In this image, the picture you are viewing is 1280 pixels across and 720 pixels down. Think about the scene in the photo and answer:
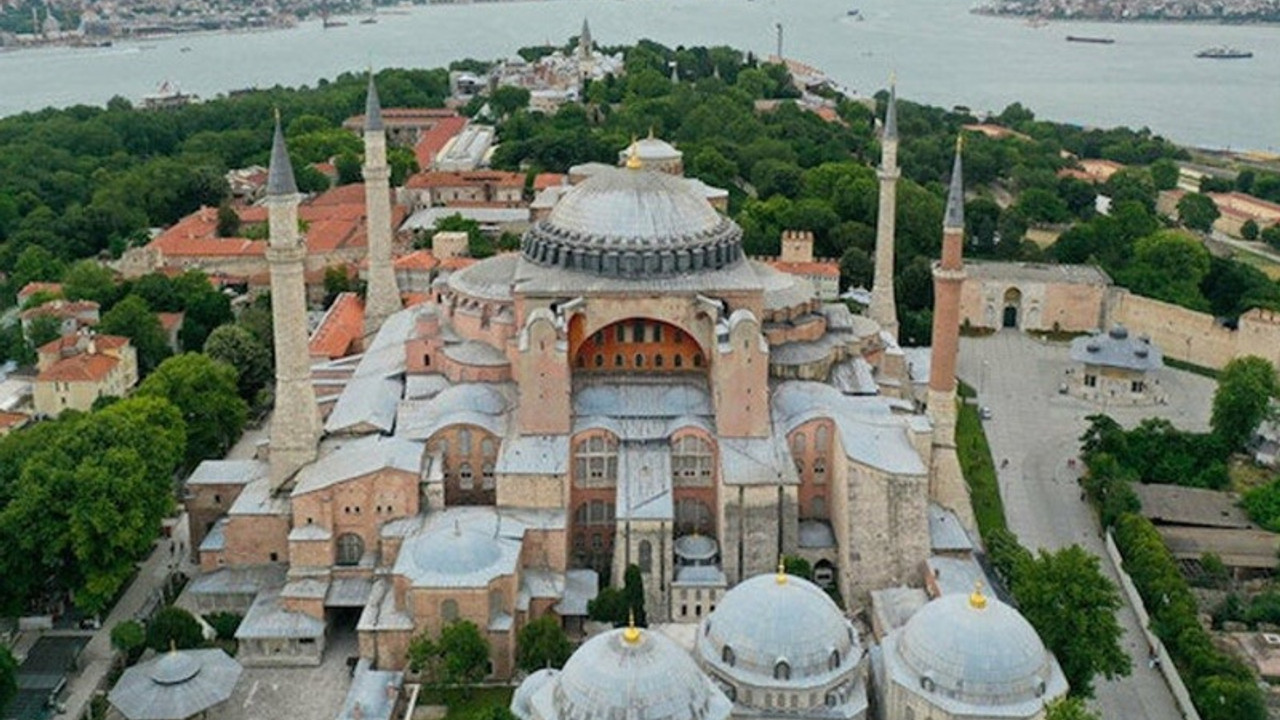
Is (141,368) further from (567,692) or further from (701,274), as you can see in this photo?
(567,692)

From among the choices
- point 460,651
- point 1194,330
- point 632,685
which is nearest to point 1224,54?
point 1194,330

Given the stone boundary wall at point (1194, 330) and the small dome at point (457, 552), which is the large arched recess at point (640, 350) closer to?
the small dome at point (457, 552)

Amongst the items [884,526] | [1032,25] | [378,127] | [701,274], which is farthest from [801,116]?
[1032,25]

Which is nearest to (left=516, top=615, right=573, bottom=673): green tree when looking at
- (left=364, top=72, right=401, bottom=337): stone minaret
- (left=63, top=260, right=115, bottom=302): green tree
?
(left=364, top=72, right=401, bottom=337): stone minaret

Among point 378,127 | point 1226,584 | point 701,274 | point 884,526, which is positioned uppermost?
point 378,127

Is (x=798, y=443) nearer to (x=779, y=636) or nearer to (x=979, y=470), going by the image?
(x=779, y=636)

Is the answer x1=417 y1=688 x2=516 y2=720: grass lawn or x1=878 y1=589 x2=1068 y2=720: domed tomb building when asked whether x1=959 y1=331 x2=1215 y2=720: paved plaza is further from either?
x1=417 y1=688 x2=516 y2=720: grass lawn
